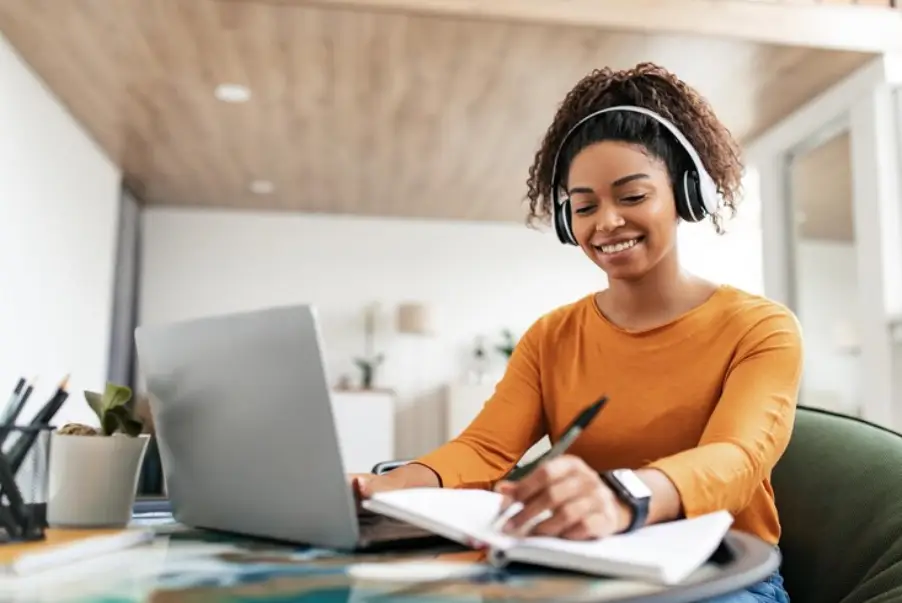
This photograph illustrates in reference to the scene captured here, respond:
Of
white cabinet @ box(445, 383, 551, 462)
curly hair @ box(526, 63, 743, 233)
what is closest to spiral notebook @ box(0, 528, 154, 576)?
curly hair @ box(526, 63, 743, 233)

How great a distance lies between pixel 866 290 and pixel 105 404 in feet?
12.1

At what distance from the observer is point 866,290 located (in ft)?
12.7

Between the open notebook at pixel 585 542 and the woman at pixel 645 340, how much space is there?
6.6 inches

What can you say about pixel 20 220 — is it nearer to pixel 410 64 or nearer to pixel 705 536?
pixel 410 64

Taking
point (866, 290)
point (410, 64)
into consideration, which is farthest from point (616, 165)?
point (866, 290)

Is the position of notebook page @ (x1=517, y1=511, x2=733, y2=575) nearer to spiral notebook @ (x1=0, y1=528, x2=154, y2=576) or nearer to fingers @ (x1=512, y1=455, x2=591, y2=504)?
fingers @ (x1=512, y1=455, x2=591, y2=504)

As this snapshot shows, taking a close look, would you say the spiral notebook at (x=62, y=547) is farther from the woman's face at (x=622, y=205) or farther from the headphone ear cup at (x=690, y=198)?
the headphone ear cup at (x=690, y=198)

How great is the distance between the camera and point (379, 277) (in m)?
7.01

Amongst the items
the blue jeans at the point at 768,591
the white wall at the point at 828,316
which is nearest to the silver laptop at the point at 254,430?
the blue jeans at the point at 768,591

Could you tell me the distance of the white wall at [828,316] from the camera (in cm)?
414

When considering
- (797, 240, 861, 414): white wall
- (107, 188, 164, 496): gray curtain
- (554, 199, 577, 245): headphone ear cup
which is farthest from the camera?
(107, 188, 164, 496): gray curtain

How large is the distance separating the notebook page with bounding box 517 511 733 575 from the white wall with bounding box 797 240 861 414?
366 cm

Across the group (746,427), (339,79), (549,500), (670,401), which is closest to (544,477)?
(549,500)

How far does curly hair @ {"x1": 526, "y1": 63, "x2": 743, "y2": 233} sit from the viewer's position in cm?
115
